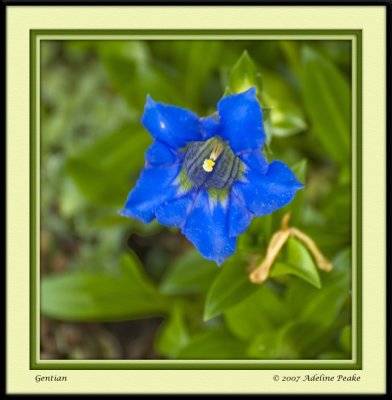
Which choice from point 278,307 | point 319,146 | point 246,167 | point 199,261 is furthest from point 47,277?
point 246,167

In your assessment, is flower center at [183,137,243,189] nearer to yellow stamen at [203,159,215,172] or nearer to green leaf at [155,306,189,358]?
yellow stamen at [203,159,215,172]

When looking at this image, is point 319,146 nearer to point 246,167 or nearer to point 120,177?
point 120,177

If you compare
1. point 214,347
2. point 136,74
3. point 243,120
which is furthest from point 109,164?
point 243,120

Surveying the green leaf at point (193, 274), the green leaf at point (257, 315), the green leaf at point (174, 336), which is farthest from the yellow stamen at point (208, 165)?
the green leaf at point (174, 336)

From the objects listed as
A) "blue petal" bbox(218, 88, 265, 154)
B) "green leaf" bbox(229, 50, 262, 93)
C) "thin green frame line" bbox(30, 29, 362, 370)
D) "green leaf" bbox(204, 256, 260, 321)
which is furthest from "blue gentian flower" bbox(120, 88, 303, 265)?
"thin green frame line" bbox(30, 29, 362, 370)

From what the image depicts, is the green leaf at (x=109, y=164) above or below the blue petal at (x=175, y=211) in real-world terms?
above

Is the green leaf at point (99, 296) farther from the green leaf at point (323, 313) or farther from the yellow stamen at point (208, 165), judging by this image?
the yellow stamen at point (208, 165)

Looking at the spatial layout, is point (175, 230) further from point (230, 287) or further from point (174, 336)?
point (230, 287)
